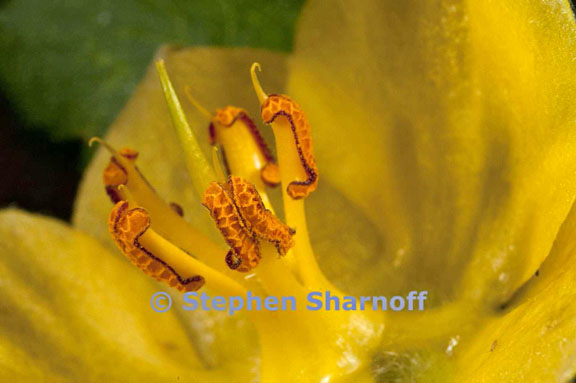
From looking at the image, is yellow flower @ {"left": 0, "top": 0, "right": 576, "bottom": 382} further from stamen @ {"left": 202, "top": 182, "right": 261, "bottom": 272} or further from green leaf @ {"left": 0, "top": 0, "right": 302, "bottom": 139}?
green leaf @ {"left": 0, "top": 0, "right": 302, "bottom": 139}

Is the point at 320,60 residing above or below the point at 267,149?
above

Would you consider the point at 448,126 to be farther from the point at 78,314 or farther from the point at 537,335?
the point at 78,314

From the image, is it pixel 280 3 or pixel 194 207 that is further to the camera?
pixel 280 3

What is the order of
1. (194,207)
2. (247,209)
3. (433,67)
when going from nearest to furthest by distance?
(247,209), (433,67), (194,207)

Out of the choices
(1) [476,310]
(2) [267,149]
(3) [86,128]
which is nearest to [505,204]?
(1) [476,310]

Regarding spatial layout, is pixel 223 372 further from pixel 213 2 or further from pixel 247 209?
pixel 213 2

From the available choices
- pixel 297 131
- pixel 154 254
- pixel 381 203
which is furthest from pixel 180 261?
pixel 381 203
